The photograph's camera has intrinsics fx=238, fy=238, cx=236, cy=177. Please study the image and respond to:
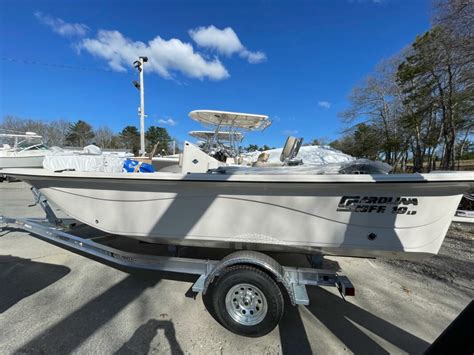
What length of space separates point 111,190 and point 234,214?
4.17ft

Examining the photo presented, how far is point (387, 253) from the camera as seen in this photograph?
208cm

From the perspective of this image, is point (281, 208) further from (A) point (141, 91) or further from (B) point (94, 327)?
(A) point (141, 91)

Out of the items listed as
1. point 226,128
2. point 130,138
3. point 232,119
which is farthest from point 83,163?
point 130,138

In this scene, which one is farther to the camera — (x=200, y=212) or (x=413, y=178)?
(x=200, y=212)

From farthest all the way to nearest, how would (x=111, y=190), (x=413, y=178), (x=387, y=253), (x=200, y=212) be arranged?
(x=111, y=190) < (x=200, y=212) < (x=387, y=253) < (x=413, y=178)

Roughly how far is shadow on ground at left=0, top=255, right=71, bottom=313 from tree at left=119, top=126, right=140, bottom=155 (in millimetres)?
44051

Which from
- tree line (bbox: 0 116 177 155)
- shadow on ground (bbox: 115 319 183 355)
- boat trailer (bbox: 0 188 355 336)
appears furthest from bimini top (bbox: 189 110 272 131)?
tree line (bbox: 0 116 177 155)

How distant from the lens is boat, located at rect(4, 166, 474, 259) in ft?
6.22

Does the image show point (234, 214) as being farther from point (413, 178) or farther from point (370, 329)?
point (370, 329)

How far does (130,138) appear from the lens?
4781 centimetres

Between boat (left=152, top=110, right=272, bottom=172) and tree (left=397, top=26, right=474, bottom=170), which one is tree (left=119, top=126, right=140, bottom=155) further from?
boat (left=152, top=110, right=272, bottom=172)

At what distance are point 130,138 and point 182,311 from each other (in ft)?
167

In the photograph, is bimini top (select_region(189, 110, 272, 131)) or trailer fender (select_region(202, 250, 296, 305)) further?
bimini top (select_region(189, 110, 272, 131))

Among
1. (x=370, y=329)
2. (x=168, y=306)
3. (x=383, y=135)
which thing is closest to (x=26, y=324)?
(x=168, y=306)
